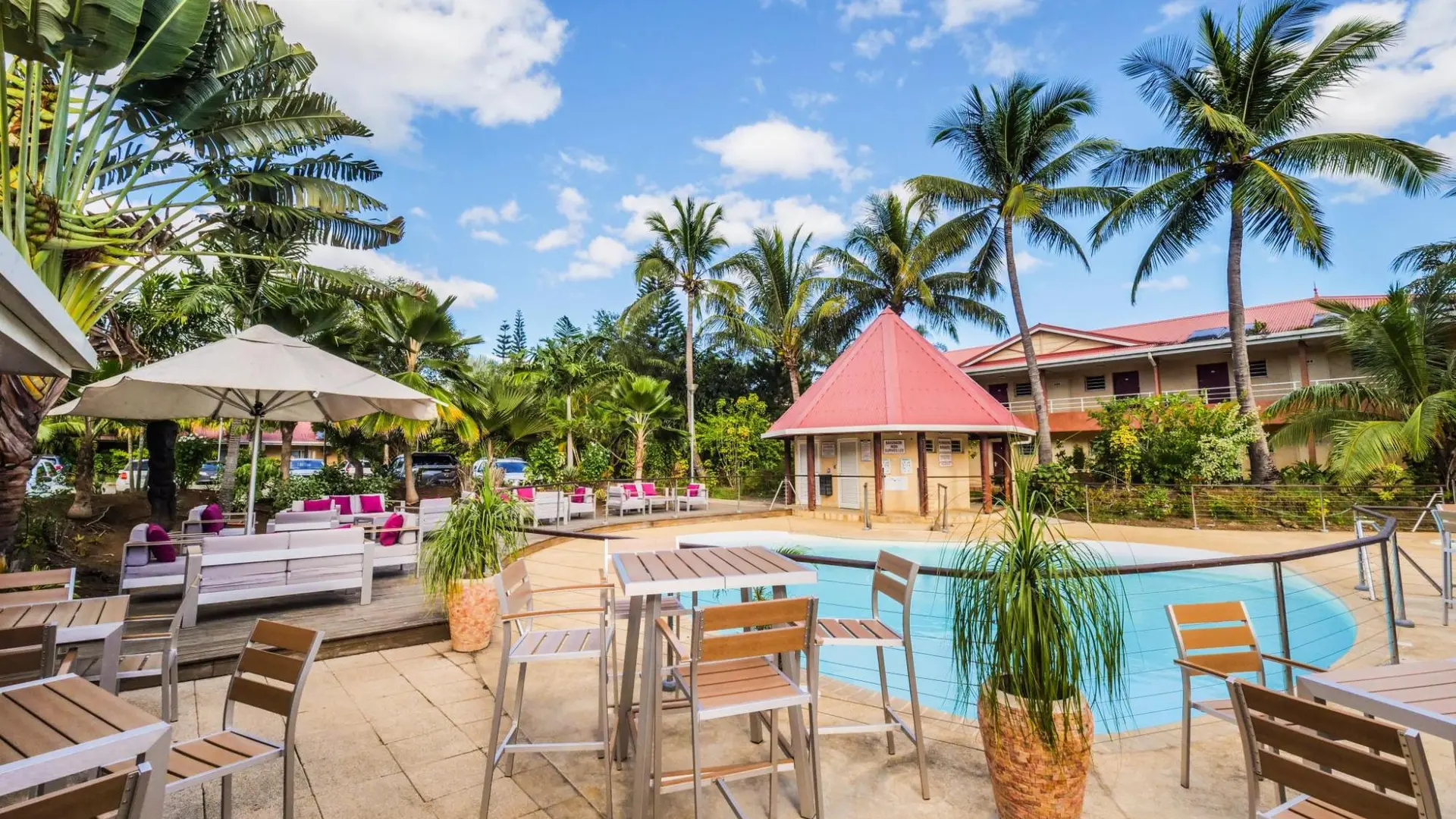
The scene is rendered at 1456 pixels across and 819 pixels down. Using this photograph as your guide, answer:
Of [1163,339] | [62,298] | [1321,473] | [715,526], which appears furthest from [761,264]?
[62,298]

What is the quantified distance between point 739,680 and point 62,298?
669cm

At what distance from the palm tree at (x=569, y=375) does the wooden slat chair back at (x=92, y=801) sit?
63.2 ft

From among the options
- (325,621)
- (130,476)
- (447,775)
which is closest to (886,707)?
(447,775)

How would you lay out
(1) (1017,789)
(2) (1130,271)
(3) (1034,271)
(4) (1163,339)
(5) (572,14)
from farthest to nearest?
1. (4) (1163,339)
2. (3) (1034,271)
3. (2) (1130,271)
4. (5) (572,14)
5. (1) (1017,789)

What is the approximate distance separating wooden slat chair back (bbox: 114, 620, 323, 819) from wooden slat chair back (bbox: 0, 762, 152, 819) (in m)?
0.81

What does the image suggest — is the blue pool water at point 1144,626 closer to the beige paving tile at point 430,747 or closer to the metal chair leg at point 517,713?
the metal chair leg at point 517,713

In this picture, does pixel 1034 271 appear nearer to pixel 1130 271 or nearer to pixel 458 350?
pixel 1130 271

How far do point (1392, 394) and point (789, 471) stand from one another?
14.8m

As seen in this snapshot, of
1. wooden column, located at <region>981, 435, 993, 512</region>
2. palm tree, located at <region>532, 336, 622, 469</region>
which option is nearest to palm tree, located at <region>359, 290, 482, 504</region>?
palm tree, located at <region>532, 336, 622, 469</region>

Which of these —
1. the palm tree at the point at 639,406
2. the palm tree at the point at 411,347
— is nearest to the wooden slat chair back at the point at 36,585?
the palm tree at the point at 411,347

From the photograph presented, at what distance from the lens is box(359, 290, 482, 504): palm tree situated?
42.3ft

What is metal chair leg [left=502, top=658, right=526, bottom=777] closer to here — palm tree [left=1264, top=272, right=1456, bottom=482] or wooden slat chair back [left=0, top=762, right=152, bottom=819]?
wooden slat chair back [left=0, top=762, right=152, bottom=819]

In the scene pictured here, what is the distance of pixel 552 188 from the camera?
22.9 m

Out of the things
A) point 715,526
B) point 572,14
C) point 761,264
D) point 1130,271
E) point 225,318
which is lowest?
point 715,526
